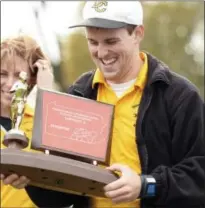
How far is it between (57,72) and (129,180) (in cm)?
2476

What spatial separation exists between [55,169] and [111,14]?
954 millimetres

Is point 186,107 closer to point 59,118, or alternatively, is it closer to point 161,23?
point 59,118

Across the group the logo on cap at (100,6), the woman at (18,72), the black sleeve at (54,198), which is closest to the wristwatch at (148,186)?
the black sleeve at (54,198)

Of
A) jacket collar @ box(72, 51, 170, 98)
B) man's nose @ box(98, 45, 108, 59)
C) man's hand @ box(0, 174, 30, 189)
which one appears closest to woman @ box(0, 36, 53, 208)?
jacket collar @ box(72, 51, 170, 98)

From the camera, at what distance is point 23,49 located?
4.91 m

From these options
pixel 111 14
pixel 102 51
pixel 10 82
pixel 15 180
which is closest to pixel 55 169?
pixel 15 180

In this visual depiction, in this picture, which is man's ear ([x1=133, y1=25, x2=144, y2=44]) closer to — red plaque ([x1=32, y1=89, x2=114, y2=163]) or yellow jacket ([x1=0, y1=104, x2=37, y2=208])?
red plaque ([x1=32, y1=89, x2=114, y2=163])

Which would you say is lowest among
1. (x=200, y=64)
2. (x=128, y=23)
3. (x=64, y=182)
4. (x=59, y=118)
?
(x=200, y=64)

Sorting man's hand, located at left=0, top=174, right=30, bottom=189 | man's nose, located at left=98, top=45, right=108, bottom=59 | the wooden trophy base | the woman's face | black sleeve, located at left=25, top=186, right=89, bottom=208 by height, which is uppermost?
man's nose, located at left=98, top=45, right=108, bottom=59

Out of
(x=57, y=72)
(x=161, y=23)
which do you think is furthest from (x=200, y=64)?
(x=57, y=72)

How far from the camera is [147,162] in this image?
420 centimetres

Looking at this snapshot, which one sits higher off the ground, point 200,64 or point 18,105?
point 18,105

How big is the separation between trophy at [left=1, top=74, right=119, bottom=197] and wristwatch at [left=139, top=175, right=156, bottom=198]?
160mm

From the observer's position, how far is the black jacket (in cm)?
413
